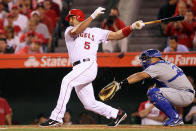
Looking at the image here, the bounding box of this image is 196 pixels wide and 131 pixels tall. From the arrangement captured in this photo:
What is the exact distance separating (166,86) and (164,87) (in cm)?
3

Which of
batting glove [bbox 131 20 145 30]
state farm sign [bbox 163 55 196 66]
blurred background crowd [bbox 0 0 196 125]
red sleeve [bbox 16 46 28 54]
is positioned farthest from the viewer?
red sleeve [bbox 16 46 28 54]

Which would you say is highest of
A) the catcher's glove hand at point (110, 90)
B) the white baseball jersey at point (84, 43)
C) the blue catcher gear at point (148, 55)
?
the white baseball jersey at point (84, 43)

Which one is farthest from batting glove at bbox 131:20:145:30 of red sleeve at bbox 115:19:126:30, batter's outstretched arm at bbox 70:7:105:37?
red sleeve at bbox 115:19:126:30

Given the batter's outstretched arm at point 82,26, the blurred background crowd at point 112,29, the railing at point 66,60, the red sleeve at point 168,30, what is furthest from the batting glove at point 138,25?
the red sleeve at point 168,30

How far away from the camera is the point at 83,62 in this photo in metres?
7.41

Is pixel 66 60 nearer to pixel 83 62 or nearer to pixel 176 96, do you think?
pixel 83 62

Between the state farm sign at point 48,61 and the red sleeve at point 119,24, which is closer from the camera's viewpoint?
the state farm sign at point 48,61

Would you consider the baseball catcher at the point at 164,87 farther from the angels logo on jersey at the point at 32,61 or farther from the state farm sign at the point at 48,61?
the angels logo on jersey at the point at 32,61

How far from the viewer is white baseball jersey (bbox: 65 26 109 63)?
7.45 m

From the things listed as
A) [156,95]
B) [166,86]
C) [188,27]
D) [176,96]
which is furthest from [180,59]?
[156,95]

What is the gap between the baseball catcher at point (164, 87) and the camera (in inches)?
289

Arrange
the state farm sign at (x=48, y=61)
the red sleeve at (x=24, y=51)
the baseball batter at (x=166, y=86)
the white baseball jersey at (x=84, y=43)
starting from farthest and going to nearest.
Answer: the red sleeve at (x=24, y=51) < the state farm sign at (x=48, y=61) < the white baseball jersey at (x=84, y=43) < the baseball batter at (x=166, y=86)

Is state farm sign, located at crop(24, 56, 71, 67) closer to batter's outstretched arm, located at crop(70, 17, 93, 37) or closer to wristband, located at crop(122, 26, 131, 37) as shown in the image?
batter's outstretched arm, located at crop(70, 17, 93, 37)

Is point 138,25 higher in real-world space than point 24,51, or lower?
higher
